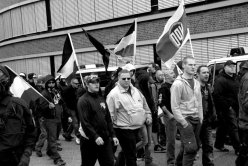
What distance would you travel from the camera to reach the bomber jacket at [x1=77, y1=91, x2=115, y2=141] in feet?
18.1

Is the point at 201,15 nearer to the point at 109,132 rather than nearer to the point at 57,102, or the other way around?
the point at 57,102

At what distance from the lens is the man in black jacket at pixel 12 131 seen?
12.9 ft

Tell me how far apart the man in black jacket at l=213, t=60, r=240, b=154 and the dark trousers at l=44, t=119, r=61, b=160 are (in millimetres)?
3781

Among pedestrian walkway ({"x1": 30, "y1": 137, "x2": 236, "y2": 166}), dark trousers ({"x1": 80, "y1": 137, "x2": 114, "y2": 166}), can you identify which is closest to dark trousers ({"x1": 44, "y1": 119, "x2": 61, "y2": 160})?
pedestrian walkway ({"x1": 30, "y1": 137, "x2": 236, "y2": 166})

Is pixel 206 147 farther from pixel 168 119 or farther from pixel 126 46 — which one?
pixel 126 46

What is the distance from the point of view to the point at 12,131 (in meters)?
3.98

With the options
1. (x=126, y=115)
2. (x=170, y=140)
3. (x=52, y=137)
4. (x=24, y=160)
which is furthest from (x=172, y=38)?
(x=24, y=160)

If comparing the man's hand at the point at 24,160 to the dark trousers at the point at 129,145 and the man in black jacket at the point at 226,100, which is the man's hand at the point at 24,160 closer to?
the dark trousers at the point at 129,145

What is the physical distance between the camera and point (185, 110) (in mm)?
5875

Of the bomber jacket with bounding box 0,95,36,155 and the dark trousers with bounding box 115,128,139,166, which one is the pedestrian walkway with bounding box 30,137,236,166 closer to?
the dark trousers with bounding box 115,128,139,166

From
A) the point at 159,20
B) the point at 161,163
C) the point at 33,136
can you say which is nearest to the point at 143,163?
the point at 161,163

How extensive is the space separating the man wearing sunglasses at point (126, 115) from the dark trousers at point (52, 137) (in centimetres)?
252

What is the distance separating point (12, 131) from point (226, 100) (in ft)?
18.1

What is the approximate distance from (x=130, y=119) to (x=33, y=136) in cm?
221
